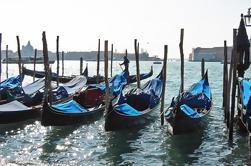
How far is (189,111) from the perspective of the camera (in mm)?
12383

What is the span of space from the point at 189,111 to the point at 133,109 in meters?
1.80

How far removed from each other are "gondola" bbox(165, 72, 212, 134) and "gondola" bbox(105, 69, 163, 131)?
1005 millimetres

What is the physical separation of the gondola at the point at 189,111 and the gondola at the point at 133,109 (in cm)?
101

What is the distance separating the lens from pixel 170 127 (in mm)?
11938

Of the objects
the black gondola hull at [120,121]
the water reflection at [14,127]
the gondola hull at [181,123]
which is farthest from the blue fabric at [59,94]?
the gondola hull at [181,123]

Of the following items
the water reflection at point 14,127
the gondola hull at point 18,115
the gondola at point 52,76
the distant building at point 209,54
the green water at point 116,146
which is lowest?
the green water at point 116,146

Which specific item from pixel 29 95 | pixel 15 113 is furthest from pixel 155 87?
pixel 15 113

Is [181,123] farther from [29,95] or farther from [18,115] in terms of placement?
[29,95]

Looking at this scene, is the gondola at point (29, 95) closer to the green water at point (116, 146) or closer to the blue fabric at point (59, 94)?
the blue fabric at point (59, 94)

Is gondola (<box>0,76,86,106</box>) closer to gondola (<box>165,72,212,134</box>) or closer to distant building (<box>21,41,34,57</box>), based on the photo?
gondola (<box>165,72,212,134</box>)

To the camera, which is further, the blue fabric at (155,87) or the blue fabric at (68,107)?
the blue fabric at (155,87)

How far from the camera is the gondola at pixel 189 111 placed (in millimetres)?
11602

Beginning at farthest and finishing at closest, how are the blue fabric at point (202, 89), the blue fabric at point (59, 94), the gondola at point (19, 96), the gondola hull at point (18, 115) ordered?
the blue fabric at point (59, 94)
the gondola at point (19, 96)
the blue fabric at point (202, 89)
the gondola hull at point (18, 115)

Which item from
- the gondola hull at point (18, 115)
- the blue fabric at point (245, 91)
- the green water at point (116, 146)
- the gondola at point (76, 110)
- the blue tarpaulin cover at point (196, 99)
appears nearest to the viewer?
the green water at point (116, 146)
